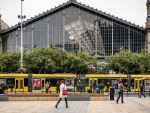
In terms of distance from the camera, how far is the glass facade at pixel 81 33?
91250 millimetres

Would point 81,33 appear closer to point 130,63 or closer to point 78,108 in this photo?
point 130,63

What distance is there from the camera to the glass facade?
299ft

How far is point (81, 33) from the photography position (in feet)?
299

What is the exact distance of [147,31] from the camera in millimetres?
89250

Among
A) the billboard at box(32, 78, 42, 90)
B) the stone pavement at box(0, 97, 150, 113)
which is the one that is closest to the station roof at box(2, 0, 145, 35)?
the billboard at box(32, 78, 42, 90)

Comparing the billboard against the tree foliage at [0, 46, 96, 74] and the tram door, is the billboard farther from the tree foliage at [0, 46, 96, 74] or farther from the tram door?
the tree foliage at [0, 46, 96, 74]

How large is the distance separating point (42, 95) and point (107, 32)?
57801 millimetres

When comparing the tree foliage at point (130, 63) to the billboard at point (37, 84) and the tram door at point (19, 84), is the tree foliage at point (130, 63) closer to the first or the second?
the billboard at point (37, 84)

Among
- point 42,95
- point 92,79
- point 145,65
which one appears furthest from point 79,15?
point 42,95

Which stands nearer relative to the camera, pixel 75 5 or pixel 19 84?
pixel 19 84

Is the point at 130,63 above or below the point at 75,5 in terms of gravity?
below

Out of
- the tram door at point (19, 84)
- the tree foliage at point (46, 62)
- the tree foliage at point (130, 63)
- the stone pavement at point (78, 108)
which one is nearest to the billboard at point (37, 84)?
the tram door at point (19, 84)

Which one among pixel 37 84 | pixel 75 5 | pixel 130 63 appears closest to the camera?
pixel 37 84

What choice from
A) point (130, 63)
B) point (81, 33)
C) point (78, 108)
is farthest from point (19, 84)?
point (81, 33)
